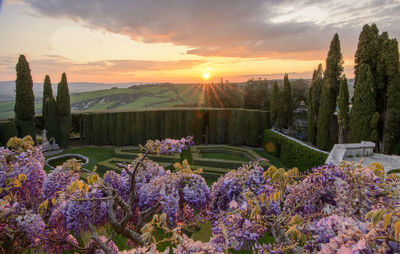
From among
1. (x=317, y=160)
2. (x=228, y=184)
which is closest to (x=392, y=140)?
(x=317, y=160)


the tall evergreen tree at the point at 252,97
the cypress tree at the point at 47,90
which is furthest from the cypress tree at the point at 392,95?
the cypress tree at the point at 47,90

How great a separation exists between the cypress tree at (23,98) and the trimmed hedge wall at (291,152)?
1825cm

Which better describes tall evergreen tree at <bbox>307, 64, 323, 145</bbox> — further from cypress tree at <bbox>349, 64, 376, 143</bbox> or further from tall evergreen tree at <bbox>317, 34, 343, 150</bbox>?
A: cypress tree at <bbox>349, 64, 376, 143</bbox>

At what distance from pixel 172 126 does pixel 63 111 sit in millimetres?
9070

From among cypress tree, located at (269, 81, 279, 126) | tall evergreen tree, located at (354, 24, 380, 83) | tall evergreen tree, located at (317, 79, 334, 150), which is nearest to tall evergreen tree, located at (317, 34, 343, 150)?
tall evergreen tree, located at (317, 79, 334, 150)

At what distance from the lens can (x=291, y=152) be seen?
51.8 feet

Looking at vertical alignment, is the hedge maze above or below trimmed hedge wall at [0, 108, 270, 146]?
below

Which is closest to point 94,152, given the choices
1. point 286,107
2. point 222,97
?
point 286,107

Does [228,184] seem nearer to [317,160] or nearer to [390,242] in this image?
[390,242]

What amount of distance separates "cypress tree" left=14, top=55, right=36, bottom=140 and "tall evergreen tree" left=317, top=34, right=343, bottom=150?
21.5m

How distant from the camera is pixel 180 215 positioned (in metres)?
3.60

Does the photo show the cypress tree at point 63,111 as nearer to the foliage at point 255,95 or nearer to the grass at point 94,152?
the grass at point 94,152

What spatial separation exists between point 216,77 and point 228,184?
32913 mm

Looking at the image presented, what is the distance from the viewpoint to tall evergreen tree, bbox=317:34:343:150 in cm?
1753
